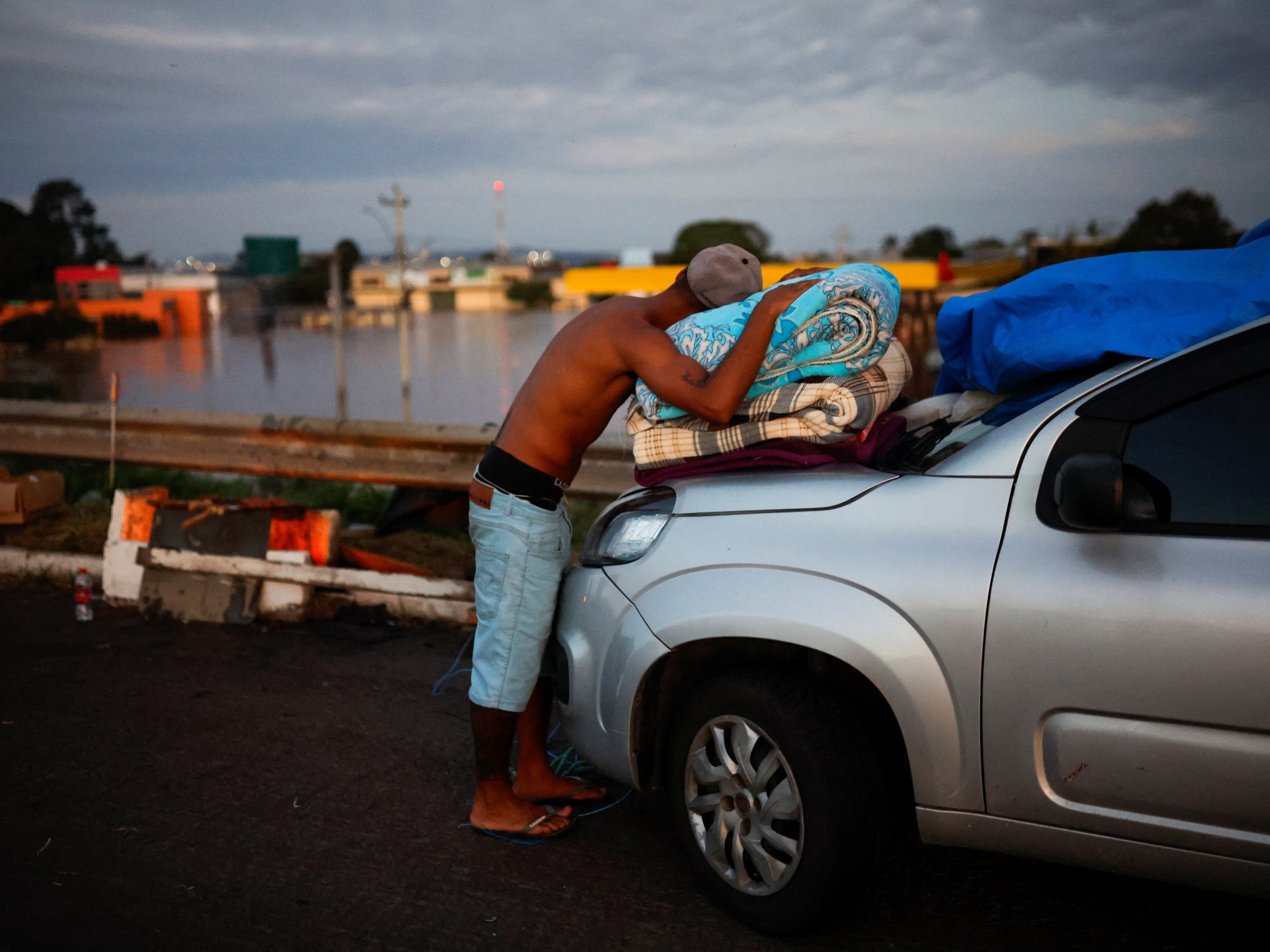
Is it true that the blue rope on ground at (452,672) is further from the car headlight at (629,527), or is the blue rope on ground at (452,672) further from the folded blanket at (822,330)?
the folded blanket at (822,330)

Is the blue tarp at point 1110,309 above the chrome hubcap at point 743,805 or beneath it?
above

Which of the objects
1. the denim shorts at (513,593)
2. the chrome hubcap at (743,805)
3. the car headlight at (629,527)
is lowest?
the chrome hubcap at (743,805)

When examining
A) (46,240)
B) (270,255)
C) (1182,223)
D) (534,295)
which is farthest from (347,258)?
(1182,223)

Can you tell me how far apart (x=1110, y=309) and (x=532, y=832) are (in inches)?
95.6

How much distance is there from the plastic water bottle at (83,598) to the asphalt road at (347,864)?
3.43 feet

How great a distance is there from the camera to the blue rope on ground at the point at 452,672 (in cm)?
457

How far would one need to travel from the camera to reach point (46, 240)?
50.4 m

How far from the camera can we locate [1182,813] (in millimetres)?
2137

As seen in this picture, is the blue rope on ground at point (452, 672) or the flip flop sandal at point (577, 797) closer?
the flip flop sandal at point (577, 797)

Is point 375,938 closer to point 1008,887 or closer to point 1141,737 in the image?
point 1008,887

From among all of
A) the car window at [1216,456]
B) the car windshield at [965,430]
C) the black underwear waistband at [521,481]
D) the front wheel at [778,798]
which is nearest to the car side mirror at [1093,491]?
the car window at [1216,456]

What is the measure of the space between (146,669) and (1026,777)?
4.25 m

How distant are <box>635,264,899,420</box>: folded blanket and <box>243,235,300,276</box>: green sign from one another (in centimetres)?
8001

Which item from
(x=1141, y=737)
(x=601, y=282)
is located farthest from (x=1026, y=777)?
(x=601, y=282)
